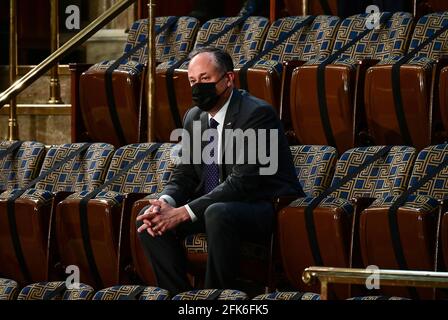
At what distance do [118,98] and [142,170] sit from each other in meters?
0.19

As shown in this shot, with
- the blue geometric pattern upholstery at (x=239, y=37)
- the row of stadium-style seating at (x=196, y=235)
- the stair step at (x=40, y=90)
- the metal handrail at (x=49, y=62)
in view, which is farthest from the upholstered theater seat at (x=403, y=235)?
the stair step at (x=40, y=90)

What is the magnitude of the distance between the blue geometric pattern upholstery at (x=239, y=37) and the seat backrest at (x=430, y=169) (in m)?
0.38

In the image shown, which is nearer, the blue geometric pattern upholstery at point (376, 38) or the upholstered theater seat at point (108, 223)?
the upholstered theater seat at point (108, 223)

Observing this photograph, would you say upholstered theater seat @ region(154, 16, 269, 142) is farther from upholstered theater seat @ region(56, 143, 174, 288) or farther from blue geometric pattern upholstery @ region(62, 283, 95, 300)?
blue geometric pattern upholstery @ region(62, 283, 95, 300)

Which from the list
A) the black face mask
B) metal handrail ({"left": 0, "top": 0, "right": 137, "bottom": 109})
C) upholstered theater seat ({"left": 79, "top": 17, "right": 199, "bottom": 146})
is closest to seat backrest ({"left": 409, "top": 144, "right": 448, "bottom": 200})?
the black face mask

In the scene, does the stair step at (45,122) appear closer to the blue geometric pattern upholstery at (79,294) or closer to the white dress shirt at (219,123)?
the white dress shirt at (219,123)

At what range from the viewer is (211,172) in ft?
4.27

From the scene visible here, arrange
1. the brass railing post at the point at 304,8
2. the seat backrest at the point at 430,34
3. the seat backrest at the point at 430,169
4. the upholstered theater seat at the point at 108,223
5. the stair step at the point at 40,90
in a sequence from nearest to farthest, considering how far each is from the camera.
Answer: the seat backrest at the point at 430,169
the upholstered theater seat at the point at 108,223
the seat backrest at the point at 430,34
the brass railing post at the point at 304,8
the stair step at the point at 40,90

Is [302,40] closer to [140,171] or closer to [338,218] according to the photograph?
[140,171]

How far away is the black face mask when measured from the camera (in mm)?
1284

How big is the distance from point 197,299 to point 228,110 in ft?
0.99

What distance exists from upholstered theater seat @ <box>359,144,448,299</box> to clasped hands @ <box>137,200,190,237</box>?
175mm

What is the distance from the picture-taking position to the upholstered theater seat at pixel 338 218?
3.97ft

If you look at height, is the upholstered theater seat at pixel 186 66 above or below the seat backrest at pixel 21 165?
above
